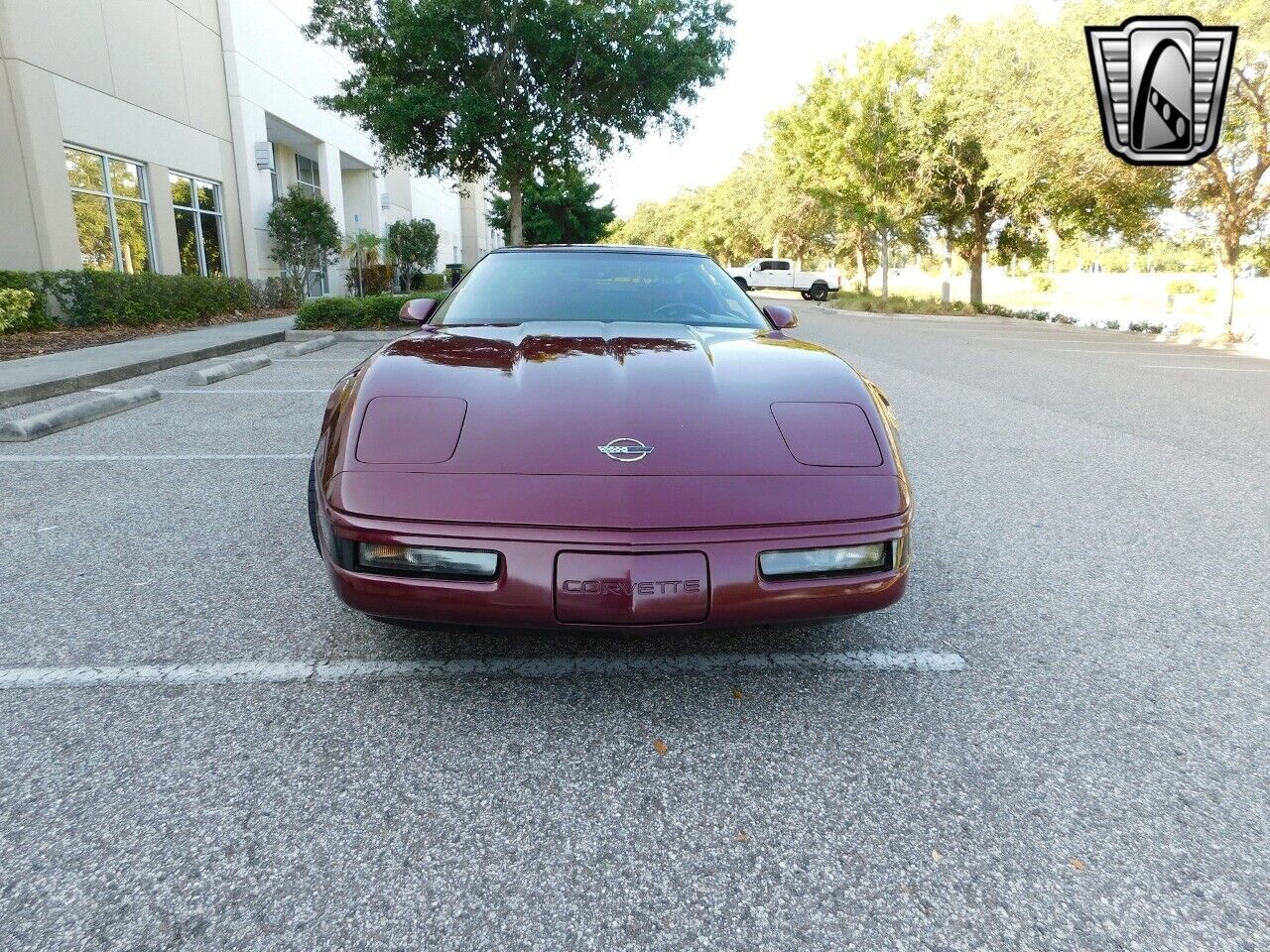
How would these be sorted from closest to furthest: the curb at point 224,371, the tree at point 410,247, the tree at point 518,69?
the curb at point 224,371
the tree at point 518,69
the tree at point 410,247

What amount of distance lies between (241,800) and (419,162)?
53.8 ft

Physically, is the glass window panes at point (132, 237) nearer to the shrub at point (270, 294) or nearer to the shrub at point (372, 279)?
the shrub at point (270, 294)

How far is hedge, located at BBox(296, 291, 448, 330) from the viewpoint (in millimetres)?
12930

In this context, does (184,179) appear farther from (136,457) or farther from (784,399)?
(784,399)

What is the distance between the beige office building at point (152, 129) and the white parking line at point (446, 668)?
41.3 feet

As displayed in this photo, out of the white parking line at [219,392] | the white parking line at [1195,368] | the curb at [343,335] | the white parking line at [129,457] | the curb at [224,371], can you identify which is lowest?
the white parking line at [1195,368]

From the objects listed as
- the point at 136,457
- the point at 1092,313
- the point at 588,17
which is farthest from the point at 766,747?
the point at 1092,313

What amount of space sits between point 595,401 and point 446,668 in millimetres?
948

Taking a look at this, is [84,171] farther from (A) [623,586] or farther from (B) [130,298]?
(A) [623,586]

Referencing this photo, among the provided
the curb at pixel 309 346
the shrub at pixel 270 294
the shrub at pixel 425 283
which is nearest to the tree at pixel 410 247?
the shrub at pixel 425 283

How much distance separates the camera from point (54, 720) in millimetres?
2100

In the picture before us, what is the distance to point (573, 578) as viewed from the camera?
6.21 feet

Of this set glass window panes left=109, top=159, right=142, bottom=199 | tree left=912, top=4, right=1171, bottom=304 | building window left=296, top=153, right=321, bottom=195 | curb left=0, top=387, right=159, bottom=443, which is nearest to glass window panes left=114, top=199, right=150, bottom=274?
glass window panes left=109, top=159, right=142, bottom=199

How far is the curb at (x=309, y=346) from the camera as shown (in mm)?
11055
